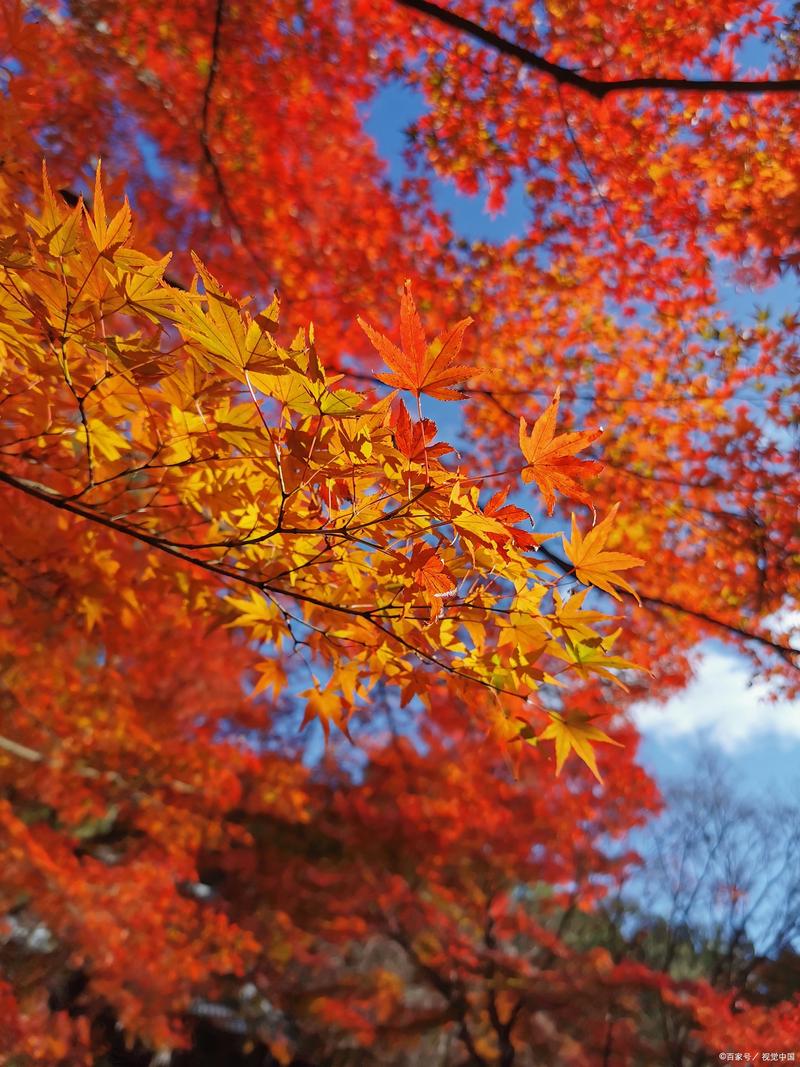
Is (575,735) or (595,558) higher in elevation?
(595,558)

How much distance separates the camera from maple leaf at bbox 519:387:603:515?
118cm

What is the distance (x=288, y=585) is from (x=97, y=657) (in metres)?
13.5

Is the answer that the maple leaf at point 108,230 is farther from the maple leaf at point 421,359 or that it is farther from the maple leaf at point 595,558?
the maple leaf at point 595,558

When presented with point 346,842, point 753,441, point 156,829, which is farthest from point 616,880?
point 753,441

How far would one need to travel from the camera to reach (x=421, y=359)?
1.05 m

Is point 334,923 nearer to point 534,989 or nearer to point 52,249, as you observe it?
point 534,989

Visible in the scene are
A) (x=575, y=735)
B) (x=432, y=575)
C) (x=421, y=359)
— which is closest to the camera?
(x=421, y=359)

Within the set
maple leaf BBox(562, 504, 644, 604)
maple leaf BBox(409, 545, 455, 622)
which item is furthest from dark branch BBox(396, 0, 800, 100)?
maple leaf BBox(409, 545, 455, 622)

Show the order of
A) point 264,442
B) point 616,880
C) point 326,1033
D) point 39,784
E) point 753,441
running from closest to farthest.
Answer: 1. point 264,442
2. point 753,441
3. point 39,784
4. point 616,880
5. point 326,1033

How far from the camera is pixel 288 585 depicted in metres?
1.59

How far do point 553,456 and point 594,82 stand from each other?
8.15 ft

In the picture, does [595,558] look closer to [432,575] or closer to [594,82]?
[432,575]

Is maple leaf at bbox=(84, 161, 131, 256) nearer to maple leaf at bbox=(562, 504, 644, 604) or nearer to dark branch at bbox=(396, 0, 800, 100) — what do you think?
maple leaf at bbox=(562, 504, 644, 604)

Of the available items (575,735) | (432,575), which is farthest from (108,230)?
(575,735)
